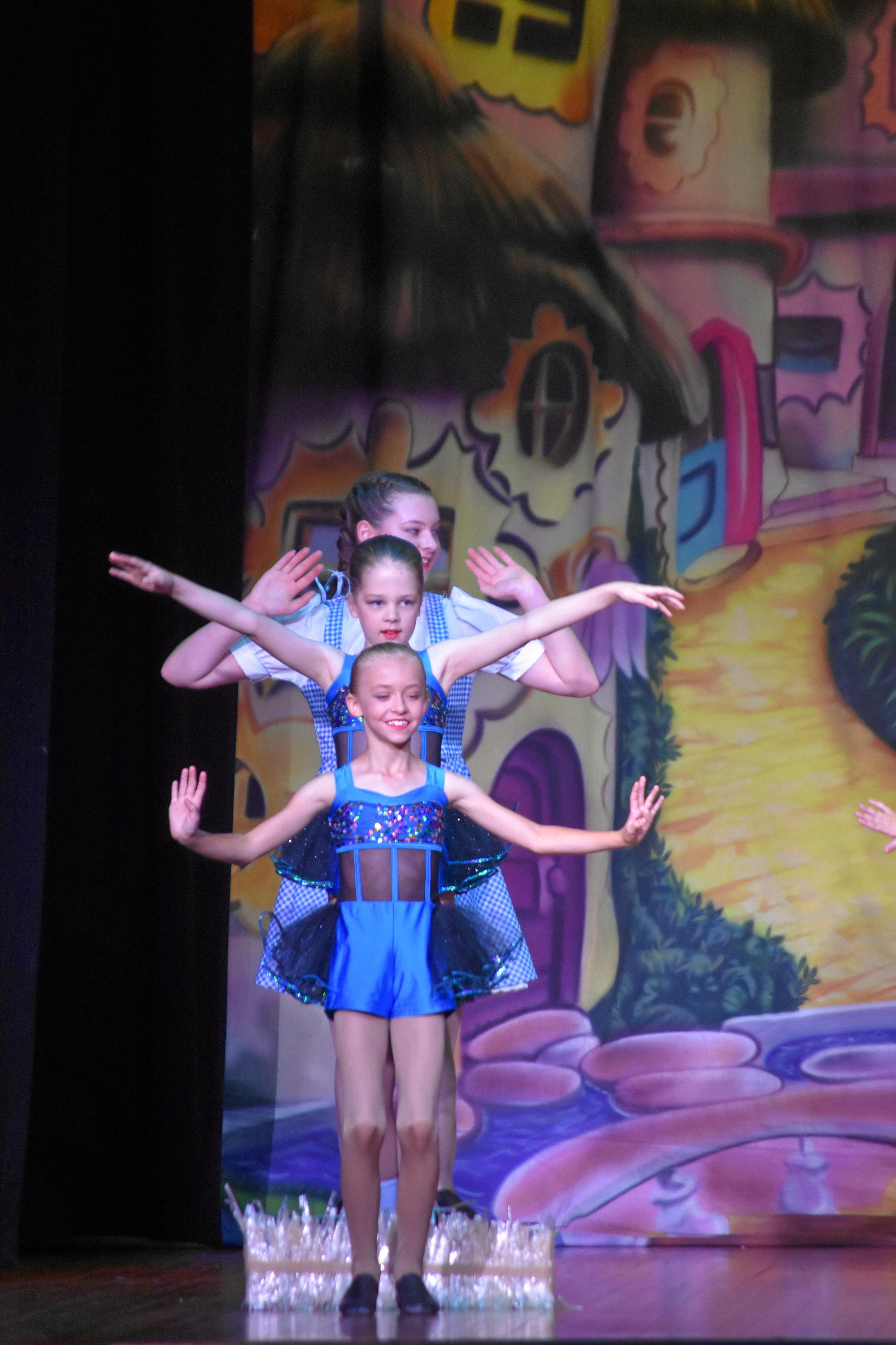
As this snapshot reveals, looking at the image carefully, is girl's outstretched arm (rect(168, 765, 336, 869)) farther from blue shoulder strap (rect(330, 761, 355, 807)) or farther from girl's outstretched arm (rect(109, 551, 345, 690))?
girl's outstretched arm (rect(109, 551, 345, 690))

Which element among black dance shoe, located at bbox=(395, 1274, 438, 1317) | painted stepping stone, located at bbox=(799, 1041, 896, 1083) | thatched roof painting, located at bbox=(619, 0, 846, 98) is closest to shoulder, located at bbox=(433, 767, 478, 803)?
black dance shoe, located at bbox=(395, 1274, 438, 1317)

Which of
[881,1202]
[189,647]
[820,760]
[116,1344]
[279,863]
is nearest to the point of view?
[116,1344]

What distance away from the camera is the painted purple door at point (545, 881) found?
424cm

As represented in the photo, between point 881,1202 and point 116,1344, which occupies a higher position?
point 116,1344

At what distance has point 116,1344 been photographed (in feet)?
8.38

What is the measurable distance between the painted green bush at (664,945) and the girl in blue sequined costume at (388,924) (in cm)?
135

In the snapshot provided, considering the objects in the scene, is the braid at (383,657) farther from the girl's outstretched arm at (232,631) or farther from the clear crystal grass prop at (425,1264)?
the clear crystal grass prop at (425,1264)

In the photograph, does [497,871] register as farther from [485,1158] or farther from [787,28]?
[787,28]

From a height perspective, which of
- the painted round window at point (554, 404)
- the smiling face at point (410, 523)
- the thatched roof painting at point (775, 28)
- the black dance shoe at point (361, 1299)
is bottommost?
the black dance shoe at point (361, 1299)

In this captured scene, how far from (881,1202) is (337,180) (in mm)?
2988

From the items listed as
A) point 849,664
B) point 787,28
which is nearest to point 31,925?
A: point 849,664

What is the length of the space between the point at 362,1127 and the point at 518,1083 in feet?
4.89

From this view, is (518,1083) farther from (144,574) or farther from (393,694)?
(144,574)

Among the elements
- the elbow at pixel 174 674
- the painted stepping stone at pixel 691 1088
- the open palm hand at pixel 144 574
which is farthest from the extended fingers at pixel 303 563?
the painted stepping stone at pixel 691 1088
